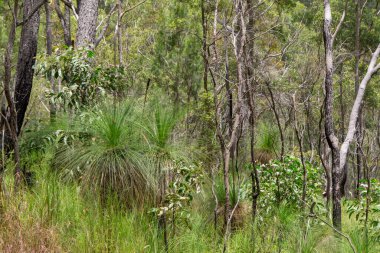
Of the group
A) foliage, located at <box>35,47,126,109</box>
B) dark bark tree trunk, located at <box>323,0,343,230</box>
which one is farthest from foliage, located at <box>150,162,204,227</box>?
dark bark tree trunk, located at <box>323,0,343,230</box>

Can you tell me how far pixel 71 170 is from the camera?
188 inches

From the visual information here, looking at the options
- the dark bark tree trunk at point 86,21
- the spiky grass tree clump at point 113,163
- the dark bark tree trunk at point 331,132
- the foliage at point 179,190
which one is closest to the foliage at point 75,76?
the dark bark tree trunk at point 86,21

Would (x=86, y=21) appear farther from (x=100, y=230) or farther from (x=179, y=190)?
(x=100, y=230)

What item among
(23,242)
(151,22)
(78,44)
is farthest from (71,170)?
(151,22)

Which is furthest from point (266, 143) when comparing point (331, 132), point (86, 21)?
point (86, 21)

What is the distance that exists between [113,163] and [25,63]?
3.08 meters

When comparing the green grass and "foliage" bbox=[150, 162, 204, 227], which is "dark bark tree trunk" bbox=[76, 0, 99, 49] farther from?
"foliage" bbox=[150, 162, 204, 227]

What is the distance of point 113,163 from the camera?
4715 millimetres

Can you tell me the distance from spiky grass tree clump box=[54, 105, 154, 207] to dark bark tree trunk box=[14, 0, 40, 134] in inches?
85.5

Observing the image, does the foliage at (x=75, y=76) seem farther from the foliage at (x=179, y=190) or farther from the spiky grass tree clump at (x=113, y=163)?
the foliage at (x=179, y=190)

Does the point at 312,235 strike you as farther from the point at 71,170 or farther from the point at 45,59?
the point at 45,59

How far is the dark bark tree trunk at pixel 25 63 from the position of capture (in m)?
6.87

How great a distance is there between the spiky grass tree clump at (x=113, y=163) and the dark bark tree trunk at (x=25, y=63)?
7.12ft

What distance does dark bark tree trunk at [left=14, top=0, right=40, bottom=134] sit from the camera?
6.87 metres
